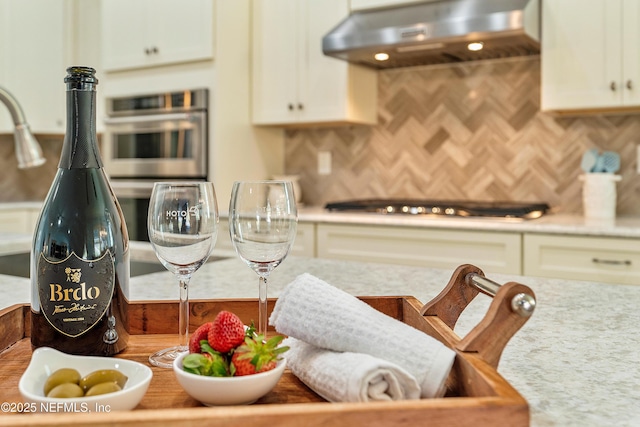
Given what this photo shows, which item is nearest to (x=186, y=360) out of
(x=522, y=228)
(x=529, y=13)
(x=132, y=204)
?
(x=522, y=228)

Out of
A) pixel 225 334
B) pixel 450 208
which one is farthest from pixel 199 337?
pixel 450 208

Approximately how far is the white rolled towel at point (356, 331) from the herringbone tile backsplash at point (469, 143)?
108 inches

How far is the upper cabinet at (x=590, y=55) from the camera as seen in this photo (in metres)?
2.62

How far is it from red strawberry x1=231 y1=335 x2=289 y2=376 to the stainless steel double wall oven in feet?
9.69

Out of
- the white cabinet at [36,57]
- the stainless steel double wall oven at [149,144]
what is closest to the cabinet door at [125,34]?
the stainless steel double wall oven at [149,144]

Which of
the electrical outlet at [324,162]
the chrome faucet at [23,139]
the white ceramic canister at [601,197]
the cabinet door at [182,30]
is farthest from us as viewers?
the electrical outlet at [324,162]

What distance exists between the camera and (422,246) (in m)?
2.77

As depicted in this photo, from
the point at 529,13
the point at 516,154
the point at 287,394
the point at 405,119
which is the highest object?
the point at 529,13

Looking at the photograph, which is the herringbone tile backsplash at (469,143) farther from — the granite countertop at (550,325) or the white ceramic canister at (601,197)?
the granite countertop at (550,325)

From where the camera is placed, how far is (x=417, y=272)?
1441mm

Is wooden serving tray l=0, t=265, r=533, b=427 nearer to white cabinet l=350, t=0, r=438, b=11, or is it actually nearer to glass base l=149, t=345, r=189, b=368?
glass base l=149, t=345, r=189, b=368

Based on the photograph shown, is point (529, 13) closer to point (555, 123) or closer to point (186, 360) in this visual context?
point (555, 123)

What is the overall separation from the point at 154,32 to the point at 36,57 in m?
1.11

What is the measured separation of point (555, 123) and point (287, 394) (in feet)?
9.39
